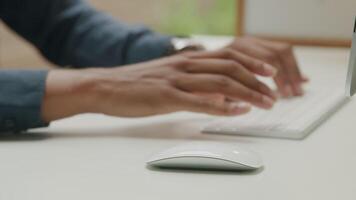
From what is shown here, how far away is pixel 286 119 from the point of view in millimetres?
985

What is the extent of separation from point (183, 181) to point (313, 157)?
184 millimetres

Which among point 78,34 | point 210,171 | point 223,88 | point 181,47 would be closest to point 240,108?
point 223,88

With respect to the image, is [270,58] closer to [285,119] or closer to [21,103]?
[285,119]

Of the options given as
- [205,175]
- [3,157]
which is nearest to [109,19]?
[3,157]

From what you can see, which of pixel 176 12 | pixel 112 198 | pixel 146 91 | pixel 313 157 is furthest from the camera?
pixel 176 12

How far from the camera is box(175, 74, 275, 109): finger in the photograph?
0.96 m

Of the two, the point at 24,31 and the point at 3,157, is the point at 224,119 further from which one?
the point at 24,31

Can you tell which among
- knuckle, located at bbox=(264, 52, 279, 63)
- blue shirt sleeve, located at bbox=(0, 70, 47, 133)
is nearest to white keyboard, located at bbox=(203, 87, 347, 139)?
knuckle, located at bbox=(264, 52, 279, 63)

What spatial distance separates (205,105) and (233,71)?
78 millimetres

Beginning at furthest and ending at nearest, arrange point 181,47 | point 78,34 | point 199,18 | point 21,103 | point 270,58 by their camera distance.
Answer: point 199,18, point 78,34, point 181,47, point 270,58, point 21,103

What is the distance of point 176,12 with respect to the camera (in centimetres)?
213

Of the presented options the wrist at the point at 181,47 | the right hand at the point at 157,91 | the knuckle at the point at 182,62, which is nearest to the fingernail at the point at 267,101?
the right hand at the point at 157,91

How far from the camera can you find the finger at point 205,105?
37.1 inches

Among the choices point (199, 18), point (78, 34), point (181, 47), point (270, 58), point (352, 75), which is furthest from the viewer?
point (199, 18)
